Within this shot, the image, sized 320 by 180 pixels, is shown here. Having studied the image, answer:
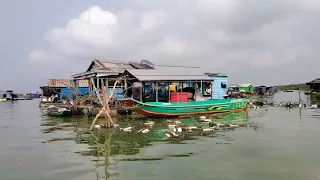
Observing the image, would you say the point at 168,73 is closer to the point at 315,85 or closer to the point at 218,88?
the point at 218,88

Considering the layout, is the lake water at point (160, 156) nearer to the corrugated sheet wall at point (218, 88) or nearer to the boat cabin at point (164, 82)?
the boat cabin at point (164, 82)

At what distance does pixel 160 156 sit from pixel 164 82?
1473 centimetres

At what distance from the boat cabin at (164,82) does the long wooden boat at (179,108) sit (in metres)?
1.82

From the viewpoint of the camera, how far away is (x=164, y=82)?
25.6 m

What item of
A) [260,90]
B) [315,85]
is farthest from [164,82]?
[260,90]

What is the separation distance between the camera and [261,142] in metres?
13.7

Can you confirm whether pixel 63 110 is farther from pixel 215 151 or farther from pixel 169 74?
pixel 215 151

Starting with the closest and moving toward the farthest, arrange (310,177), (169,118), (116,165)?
(310,177) → (116,165) → (169,118)

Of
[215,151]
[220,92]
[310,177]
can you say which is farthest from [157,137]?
[220,92]

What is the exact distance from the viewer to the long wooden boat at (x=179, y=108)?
21.8m

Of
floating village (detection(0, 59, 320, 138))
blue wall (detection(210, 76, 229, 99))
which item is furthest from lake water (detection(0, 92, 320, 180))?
blue wall (detection(210, 76, 229, 99))

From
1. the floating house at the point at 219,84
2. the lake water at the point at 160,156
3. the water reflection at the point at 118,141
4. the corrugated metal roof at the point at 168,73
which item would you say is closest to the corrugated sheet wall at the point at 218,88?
the floating house at the point at 219,84

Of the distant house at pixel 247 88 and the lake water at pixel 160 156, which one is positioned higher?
the distant house at pixel 247 88

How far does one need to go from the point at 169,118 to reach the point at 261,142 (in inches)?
383
